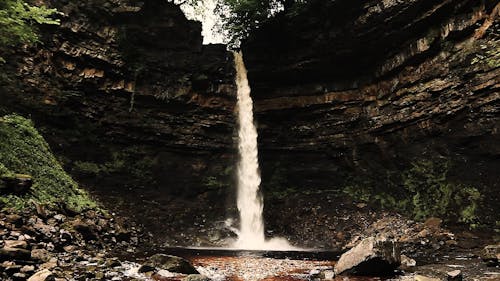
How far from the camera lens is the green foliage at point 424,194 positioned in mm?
13898

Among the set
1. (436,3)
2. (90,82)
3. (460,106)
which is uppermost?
(436,3)

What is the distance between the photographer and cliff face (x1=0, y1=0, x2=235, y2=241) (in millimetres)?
16266

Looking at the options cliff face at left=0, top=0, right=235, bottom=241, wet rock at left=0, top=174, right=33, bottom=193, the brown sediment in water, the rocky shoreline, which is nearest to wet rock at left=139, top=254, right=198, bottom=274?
the rocky shoreline

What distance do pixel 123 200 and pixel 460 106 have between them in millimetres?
15551

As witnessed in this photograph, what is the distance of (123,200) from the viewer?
53.5 feet

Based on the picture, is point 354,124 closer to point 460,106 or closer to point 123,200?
point 460,106

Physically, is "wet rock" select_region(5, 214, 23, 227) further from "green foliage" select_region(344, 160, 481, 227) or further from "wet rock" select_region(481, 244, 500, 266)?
"green foliage" select_region(344, 160, 481, 227)

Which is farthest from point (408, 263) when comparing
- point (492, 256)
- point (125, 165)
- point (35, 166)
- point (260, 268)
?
point (125, 165)

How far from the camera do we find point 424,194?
52.6 ft

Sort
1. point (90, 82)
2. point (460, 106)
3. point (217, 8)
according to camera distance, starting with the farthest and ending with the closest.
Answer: point (217, 8)
point (90, 82)
point (460, 106)

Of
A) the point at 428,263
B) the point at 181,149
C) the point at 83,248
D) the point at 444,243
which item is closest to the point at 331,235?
the point at 444,243

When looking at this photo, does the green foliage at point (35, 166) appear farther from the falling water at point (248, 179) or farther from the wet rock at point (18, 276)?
the falling water at point (248, 179)

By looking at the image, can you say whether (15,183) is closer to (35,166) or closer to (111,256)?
(35,166)

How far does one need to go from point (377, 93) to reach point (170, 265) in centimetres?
1512
